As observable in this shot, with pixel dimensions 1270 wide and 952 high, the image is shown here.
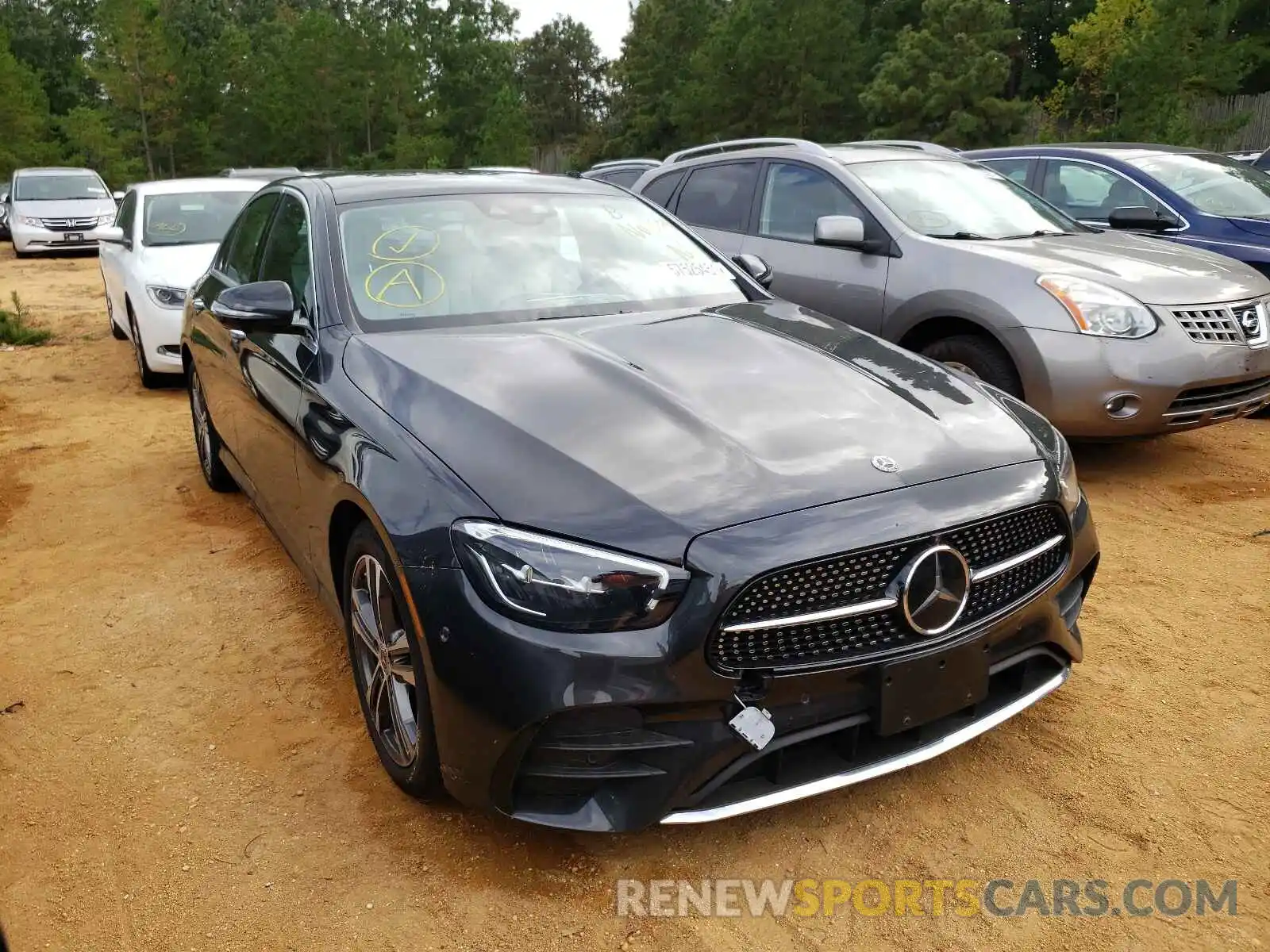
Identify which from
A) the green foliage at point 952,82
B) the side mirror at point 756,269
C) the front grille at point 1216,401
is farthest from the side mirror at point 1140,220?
the green foliage at point 952,82

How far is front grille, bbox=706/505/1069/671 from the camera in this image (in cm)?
222

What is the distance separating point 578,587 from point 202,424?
154 inches

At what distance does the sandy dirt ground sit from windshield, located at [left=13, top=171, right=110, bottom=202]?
18.6 metres

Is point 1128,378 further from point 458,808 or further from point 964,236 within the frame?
point 458,808

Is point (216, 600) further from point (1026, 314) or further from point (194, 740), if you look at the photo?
point (1026, 314)

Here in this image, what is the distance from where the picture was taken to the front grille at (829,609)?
222 cm

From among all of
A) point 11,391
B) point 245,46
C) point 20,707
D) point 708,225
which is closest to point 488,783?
point 20,707

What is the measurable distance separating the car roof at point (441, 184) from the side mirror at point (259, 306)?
19.8 inches

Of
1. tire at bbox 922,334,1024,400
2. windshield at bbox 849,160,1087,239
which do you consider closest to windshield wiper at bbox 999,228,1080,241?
windshield at bbox 849,160,1087,239

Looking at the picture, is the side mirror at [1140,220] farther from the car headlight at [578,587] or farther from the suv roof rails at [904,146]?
the car headlight at [578,587]

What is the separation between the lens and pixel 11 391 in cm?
820

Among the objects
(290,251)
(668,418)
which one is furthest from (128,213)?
(668,418)

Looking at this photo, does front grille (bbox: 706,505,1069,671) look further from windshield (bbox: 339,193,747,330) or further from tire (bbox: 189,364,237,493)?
tire (bbox: 189,364,237,493)

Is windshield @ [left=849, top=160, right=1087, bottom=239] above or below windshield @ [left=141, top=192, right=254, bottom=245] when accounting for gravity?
above
